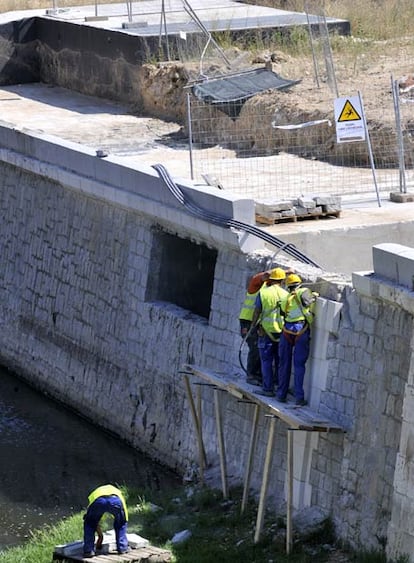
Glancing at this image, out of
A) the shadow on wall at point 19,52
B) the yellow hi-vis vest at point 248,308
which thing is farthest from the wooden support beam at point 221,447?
the shadow on wall at point 19,52

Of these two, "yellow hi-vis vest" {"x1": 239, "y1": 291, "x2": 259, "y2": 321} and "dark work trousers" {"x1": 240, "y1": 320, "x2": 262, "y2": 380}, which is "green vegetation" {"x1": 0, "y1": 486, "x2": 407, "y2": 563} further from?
"yellow hi-vis vest" {"x1": 239, "y1": 291, "x2": 259, "y2": 321}

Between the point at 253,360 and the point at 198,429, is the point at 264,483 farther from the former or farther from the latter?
the point at 198,429

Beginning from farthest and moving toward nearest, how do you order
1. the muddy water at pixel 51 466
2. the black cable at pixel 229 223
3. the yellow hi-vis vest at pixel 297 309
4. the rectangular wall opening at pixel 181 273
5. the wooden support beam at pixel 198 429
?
the rectangular wall opening at pixel 181 273 → the muddy water at pixel 51 466 → the wooden support beam at pixel 198 429 → the black cable at pixel 229 223 → the yellow hi-vis vest at pixel 297 309

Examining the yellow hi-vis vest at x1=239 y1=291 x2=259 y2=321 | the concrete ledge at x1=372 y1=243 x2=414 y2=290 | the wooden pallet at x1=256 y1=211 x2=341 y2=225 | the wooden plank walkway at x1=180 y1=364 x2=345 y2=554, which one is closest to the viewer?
the concrete ledge at x1=372 y1=243 x2=414 y2=290

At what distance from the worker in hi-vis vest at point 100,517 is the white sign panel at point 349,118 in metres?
7.34

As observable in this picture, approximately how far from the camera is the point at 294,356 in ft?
58.9

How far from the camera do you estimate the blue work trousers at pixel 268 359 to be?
18172 millimetres

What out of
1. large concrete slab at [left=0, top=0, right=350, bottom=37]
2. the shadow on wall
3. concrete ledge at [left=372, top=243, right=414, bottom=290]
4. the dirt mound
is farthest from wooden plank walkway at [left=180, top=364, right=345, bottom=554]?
the shadow on wall

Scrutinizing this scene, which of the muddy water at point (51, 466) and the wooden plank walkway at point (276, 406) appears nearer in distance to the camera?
the wooden plank walkway at point (276, 406)

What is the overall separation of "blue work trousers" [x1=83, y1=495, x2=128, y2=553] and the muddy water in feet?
6.89

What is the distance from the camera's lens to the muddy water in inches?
798

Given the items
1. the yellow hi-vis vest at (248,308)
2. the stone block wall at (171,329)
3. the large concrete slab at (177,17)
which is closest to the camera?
the stone block wall at (171,329)

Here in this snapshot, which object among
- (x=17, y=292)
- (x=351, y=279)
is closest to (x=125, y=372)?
(x=17, y=292)

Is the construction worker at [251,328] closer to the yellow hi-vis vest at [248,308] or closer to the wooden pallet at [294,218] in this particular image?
the yellow hi-vis vest at [248,308]
